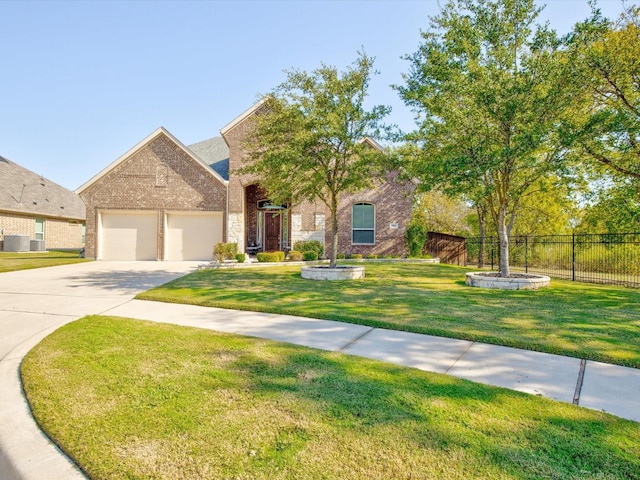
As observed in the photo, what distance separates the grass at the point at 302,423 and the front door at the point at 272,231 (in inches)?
661

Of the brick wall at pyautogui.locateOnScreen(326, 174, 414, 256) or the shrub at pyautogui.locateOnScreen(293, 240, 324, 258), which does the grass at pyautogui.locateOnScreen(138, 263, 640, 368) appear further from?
the brick wall at pyautogui.locateOnScreen(326, 174, 414, 256)

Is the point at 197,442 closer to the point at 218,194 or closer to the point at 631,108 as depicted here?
the point at 631,108

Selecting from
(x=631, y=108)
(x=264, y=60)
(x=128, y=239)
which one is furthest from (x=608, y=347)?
(x=128, y=239)

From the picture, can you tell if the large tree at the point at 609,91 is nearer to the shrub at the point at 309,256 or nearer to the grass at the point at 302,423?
the grass at the point at 302,423

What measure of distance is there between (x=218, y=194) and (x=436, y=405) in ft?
55.9

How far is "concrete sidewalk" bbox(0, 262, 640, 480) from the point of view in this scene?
2354 mm

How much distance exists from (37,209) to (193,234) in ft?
46.9

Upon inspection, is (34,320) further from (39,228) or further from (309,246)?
(39,228)

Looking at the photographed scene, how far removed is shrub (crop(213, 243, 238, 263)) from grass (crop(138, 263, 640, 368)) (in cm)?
537

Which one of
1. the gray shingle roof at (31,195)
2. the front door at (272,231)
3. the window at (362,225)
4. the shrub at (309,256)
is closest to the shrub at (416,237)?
the window at (362,225)

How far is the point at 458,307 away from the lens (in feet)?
21.7

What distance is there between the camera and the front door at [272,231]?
2048 centimetres

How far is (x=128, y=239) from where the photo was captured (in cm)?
1839

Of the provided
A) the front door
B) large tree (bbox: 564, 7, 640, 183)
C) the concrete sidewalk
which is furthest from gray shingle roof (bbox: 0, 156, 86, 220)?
large tree (bbox: 564, 7, 640, 183)
